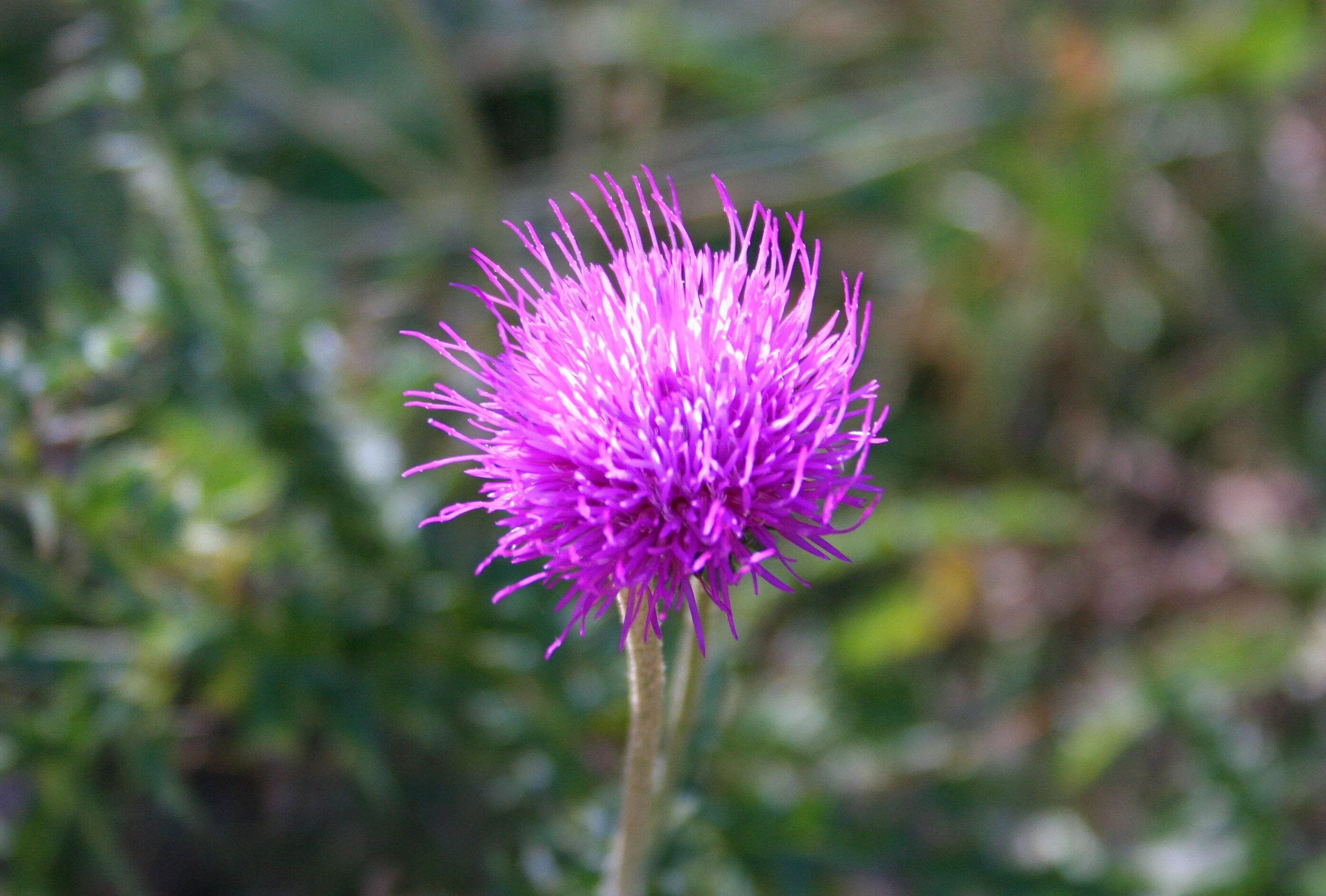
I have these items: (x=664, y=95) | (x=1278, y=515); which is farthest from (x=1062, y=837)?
(x=664, y=95)

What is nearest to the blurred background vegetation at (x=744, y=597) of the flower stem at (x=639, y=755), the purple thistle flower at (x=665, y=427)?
the flower stem at (x=639, y=755)

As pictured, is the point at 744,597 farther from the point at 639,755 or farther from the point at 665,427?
the point at 665,427

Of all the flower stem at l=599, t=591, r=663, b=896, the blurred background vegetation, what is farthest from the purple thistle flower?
the blurred background vegetation

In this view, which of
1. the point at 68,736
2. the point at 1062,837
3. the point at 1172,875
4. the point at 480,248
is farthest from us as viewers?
the point at 480,248

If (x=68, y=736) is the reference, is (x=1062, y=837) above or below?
below

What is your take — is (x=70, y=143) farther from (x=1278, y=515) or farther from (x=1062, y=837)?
(x=1278, y=515)

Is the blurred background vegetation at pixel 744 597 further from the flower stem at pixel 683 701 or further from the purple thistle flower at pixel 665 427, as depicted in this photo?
the purple thistle flower at pixel 665 427
